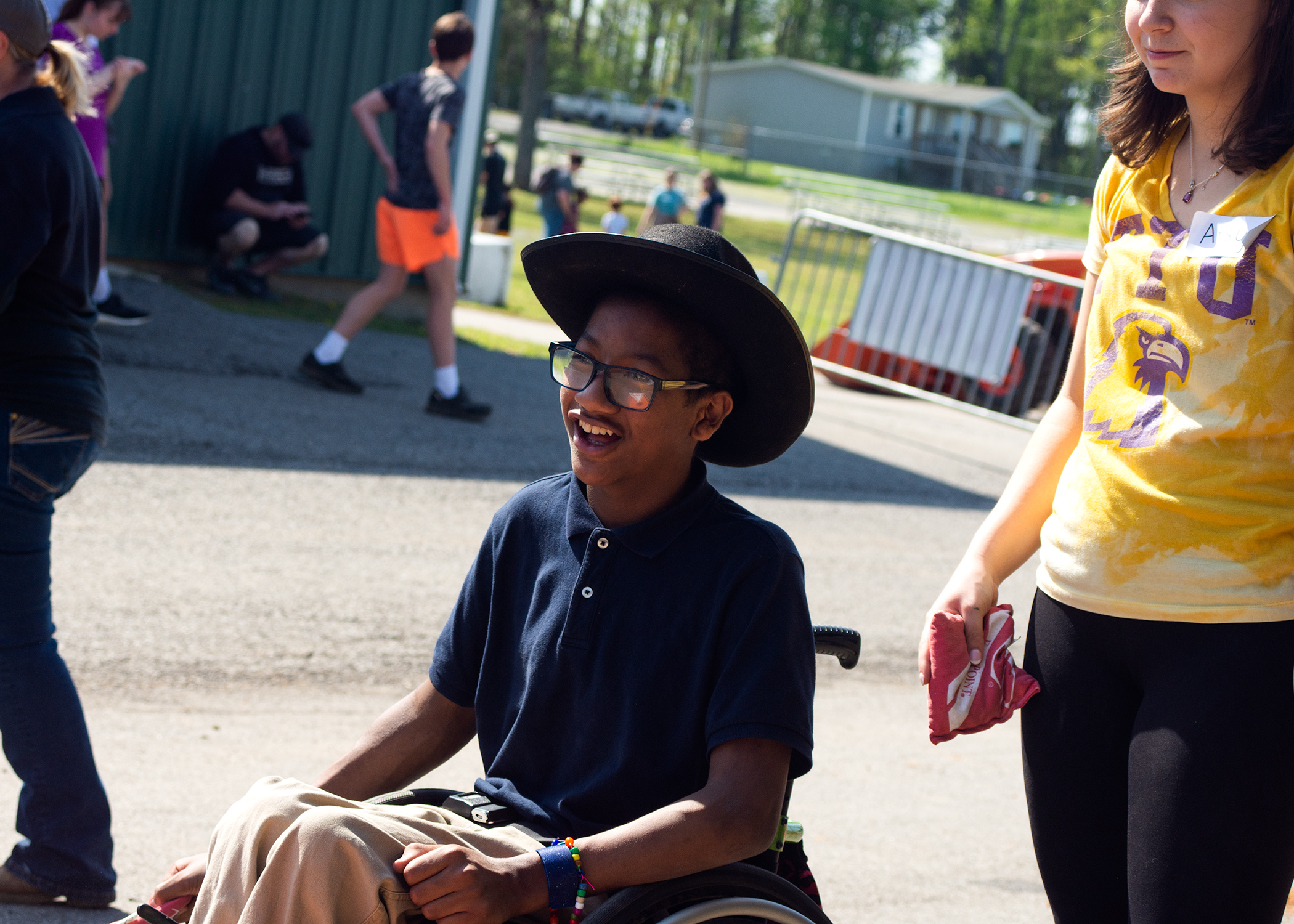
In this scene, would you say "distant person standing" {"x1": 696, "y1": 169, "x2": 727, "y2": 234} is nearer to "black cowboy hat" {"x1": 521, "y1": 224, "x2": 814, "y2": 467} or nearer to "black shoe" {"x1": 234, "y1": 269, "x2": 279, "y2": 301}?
"black shoe" {"x1": 234, "y1": 269, "x2": 279, "y2": 301}

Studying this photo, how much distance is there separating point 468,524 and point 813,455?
3.50 m

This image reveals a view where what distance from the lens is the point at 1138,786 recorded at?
209cm

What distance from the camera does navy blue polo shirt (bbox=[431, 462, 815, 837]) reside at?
7.25 ft

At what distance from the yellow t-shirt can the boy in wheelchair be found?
52 cm

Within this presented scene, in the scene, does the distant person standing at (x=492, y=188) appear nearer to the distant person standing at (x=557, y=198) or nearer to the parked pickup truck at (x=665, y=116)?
the distant person standing at (x=557, y=198)

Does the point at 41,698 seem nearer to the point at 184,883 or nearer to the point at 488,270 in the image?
the point at 184,883

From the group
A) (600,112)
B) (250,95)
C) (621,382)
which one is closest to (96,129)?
(250,95)

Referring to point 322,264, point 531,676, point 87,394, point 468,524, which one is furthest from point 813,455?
point 531,676

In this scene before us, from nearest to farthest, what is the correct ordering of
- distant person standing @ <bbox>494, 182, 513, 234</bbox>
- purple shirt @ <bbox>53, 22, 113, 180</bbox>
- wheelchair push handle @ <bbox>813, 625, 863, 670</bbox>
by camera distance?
wheelchair push handle @ <bbox>813, 625, 863, 670</bbox> < purple shirt @ <bbox>53, 22, 113, 180</bbox> < distant person standing @ <bbox>494, 182, 513, 234</bbox>

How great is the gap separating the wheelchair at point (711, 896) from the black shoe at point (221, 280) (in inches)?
371

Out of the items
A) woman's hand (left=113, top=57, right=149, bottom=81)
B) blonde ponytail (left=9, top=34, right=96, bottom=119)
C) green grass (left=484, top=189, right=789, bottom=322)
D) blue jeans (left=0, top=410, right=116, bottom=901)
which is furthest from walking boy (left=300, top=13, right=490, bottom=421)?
green grass (left=484, top=189, right=789, bottom=322)

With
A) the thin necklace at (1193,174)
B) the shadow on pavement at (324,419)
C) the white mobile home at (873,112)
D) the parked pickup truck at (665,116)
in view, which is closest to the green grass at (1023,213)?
the white mobile home at (873,112)

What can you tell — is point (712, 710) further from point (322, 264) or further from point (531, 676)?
point (322, 264)

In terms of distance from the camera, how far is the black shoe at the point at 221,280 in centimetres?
1106
